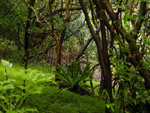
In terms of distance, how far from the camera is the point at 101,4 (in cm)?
182

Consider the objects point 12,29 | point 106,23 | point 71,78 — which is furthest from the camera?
point 12,29

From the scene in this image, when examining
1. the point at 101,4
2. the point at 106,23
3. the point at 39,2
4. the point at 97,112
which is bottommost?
the point at 97,112

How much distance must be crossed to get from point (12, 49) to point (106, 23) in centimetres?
714

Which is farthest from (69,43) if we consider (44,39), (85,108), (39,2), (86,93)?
(85,108)

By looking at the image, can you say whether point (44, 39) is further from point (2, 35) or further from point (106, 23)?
point (106, 23)

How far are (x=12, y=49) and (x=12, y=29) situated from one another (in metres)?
1.17

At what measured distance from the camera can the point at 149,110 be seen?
7.19ft

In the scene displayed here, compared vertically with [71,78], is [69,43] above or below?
above

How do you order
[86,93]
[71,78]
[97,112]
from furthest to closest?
1. [86,93]
2. [97,112]
3. [71,78]

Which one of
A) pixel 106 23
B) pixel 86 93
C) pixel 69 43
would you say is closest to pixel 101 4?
pixel 106 23

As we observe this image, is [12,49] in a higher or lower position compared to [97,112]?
higher

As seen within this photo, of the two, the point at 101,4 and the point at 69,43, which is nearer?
the point at 101,4

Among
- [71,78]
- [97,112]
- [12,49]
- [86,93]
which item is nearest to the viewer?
[71,78]

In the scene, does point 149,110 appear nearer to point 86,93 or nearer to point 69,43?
point 86,93
